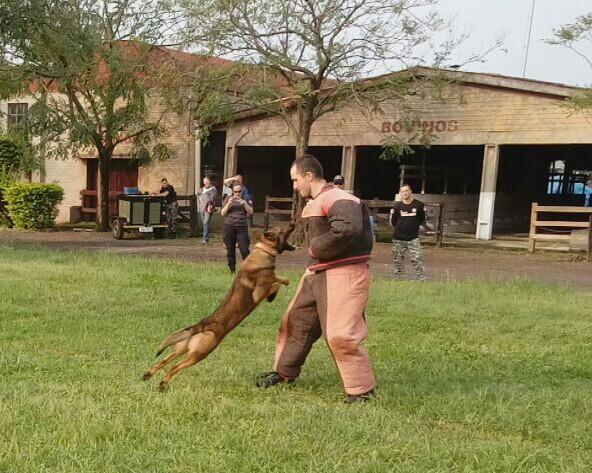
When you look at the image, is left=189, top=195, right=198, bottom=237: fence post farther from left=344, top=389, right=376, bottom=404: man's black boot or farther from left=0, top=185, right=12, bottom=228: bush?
left=344, top=389, right=376, bottom=404: man's black boot

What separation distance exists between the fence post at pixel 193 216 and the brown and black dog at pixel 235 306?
1540cm

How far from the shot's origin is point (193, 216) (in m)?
20.6

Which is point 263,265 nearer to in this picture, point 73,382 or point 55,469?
point 73,382

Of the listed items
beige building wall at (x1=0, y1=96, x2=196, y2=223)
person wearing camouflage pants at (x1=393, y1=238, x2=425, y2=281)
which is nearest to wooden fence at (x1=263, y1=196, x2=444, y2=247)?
beige building wall at (x1=0, y1=96, x2=196, y2=223)

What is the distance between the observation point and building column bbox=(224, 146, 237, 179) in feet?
73.5

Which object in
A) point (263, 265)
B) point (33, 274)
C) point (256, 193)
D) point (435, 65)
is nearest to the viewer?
point (263, 265)

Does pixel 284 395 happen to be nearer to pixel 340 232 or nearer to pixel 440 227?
pixel 340 232

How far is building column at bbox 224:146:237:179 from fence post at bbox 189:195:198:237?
6.68 feet

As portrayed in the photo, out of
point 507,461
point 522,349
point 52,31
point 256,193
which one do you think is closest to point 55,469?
point 507,461

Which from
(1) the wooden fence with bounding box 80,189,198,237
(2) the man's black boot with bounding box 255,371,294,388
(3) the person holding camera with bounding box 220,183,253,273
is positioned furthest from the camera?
(1) the wooden fence with bounding box 80,189,198,237

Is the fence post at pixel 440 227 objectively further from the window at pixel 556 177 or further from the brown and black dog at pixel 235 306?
the brown and black dog at pixel 235 306

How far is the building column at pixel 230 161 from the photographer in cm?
2241

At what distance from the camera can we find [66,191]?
25.8 meters

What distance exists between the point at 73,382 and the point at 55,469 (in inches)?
64.7
